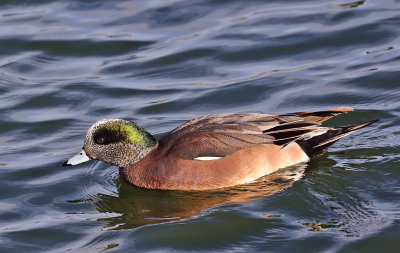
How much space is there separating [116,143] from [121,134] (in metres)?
0.10

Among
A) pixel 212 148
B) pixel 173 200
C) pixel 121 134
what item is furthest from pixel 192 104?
pixel 173 200

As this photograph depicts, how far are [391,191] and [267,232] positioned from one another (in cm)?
123

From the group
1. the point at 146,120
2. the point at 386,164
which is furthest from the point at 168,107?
the point at 386,164

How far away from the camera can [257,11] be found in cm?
1190

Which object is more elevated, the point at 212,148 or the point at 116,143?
the point at 116,143

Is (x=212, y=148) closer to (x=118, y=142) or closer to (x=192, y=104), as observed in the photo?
(x=118, y=142)

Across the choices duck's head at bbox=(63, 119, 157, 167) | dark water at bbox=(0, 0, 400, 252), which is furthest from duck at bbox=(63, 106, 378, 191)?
dark water at bbox=(0, 0, 400, 252)

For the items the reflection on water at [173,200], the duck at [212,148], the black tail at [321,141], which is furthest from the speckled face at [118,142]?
the black tail at [321,141]

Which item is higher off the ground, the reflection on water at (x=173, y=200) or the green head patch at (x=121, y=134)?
the green head patch at (x=121, y=134)

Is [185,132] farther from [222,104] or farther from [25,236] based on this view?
[222,104]

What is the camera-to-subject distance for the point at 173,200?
21.6ft

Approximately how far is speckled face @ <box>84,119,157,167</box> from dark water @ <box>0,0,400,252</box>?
32cm

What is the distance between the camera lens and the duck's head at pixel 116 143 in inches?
271

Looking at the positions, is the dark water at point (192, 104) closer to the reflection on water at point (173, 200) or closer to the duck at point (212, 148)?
the reflection on water at point (173, 200)
